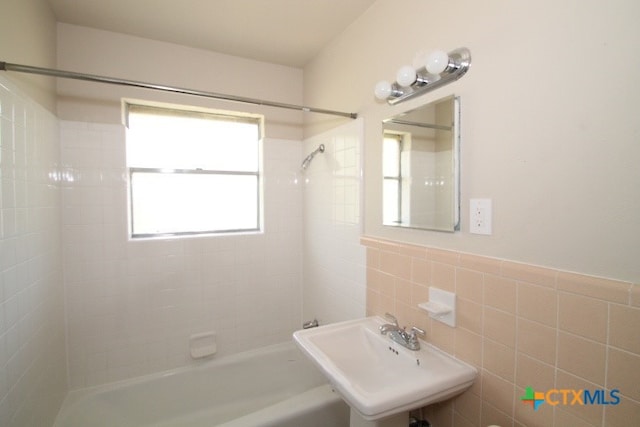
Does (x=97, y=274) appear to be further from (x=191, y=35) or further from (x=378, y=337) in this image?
(x=378, y=337)

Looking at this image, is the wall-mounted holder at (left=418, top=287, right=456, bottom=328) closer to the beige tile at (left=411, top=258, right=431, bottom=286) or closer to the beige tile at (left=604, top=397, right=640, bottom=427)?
the beige tile at (left=411, top=258, right=431, bottom=286)

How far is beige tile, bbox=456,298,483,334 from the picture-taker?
1077mm

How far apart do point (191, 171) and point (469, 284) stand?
2.04 meters

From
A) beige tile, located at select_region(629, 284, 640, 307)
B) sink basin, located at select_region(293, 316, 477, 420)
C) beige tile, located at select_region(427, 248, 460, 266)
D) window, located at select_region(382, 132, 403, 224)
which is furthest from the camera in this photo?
window, located at select_region(382, 132, 403, 224)

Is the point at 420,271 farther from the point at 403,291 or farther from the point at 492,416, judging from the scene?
the point at 492,416

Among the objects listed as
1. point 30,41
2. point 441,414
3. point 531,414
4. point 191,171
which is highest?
point 30,41

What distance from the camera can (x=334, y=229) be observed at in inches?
80.0

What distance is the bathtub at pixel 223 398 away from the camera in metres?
1.59

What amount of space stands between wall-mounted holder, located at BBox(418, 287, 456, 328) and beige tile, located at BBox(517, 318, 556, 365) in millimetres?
249

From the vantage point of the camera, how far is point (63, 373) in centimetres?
179

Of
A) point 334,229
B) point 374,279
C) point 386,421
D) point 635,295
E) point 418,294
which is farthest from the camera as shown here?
point 334,229

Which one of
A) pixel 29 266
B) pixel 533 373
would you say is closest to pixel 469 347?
pixel 533 373

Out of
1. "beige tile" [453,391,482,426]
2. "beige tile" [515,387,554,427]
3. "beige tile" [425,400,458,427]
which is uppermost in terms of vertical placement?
"beige tile" [515,387,554,427]

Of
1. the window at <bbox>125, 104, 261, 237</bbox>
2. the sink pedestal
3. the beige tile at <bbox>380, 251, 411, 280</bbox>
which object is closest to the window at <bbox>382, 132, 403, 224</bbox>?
the beige tile at <bbox>380, 251, 411, 280</bbox>
